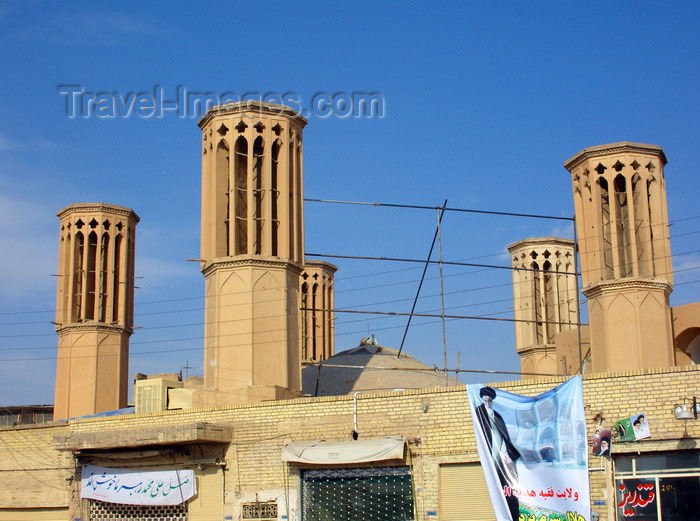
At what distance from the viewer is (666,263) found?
25.0m

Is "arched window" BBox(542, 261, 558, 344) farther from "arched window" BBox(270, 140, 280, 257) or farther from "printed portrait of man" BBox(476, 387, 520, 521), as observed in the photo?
"printed portrait of man" BBox(476, 387, 520, 521)

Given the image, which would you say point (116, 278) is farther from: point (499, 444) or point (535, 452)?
point (535, 452)

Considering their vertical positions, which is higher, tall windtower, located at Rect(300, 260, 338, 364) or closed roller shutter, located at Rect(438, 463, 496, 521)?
tall windtower, located at Rect(300, 260, 338, 364)

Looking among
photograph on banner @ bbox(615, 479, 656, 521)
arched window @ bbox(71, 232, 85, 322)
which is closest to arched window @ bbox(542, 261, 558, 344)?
arched window @ bbox(71, 232, 85, 322)

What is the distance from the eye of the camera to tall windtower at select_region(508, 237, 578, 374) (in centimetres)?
3684

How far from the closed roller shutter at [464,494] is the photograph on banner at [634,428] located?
2304 mm

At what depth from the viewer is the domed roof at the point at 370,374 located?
2566 centimetres

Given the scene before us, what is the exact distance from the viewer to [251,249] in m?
22.4

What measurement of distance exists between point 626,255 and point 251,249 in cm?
1016

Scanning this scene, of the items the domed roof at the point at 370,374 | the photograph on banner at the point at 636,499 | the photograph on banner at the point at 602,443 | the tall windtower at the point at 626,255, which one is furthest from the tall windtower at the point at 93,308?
the photograph on banner at the point at 636,499

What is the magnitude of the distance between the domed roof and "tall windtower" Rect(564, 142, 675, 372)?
446 centimetres

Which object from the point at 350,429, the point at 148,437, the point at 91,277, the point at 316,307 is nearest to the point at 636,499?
the point at 350,429

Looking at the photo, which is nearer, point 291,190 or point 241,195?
point 241,195

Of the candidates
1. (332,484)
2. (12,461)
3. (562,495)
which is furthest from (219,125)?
(562,495)
